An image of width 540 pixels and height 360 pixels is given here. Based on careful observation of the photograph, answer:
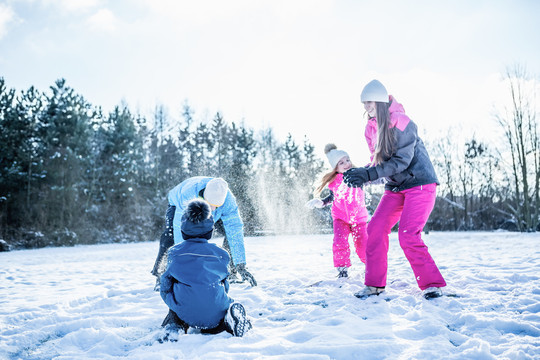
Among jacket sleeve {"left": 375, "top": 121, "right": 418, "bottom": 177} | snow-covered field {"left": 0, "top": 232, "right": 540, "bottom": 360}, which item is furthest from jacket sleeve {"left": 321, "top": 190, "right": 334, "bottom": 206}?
jacket sleeve {"left": 375, "top": 121, "right": 418, "bottom": 177}

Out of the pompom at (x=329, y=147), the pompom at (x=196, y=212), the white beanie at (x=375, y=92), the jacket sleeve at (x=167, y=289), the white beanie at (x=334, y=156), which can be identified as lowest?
the jacket sleeve at (x=167, y=289)

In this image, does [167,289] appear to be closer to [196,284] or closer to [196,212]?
[196,284]

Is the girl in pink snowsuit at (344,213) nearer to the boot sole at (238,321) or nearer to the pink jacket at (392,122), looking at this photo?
the pink jacket at (392,122)

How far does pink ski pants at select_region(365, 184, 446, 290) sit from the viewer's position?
2.94 meters

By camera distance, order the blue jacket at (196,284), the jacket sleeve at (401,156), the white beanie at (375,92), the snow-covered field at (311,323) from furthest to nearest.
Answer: the white beanie at (375,92) → the jacket sleeve at (401,156) → the blue jacket at (196,284) → the snow-covered field at (311,323)

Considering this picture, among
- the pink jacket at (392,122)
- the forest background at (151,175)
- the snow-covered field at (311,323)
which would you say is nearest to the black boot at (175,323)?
the snow-covered field at (311,323)

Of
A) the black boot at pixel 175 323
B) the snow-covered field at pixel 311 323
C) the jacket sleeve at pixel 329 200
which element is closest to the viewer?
the snow-covered field at pixel 311 323

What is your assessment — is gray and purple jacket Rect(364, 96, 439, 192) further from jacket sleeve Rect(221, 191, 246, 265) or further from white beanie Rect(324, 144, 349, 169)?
jacket sleeve Rect(221, 191, 246, 265)

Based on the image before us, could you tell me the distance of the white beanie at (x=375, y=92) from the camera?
3061 millimetres

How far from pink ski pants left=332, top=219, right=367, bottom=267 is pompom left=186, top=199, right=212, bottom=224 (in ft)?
7.45

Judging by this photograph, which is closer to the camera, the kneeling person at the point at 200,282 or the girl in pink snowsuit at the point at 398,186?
the kneeling person at the point at 200,282

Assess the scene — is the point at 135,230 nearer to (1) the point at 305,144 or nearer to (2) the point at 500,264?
(1) the point at 305,144

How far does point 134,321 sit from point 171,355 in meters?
0.92

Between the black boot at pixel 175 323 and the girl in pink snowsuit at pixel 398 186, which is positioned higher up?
the girl in pink snowsuit at pixel 398 186
